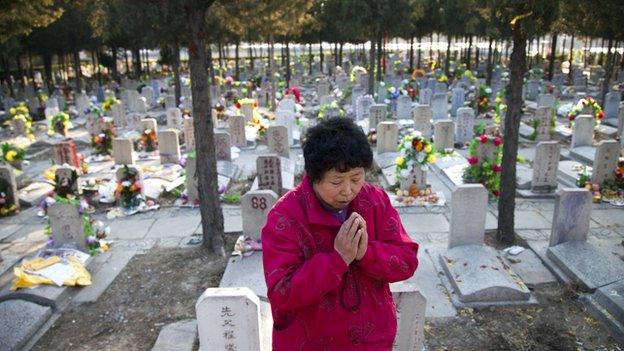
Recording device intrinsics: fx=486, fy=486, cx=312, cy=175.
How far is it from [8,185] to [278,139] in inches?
237

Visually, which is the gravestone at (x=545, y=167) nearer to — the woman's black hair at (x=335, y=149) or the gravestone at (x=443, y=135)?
the gravestone at (x=443, y=135)

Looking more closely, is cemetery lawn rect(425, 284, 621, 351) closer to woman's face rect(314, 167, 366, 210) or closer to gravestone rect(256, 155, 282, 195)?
woman's face rect(314, 167, 366, 210)

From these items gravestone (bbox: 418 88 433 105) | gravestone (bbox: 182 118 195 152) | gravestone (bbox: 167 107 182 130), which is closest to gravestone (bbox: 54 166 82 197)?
gravestone (bbox: 182 118 195 152)

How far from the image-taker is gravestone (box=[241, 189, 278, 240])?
7.05 meters

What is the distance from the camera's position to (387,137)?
493 inches

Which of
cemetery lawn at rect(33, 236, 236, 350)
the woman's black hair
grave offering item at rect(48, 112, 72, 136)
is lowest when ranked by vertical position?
cemetery lawn at rect(33, 236, 236, 350)

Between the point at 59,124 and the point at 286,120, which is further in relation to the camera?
the point at 59,124

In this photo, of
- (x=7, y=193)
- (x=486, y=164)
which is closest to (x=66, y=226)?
(x=7, y=193)

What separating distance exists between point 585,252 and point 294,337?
5677 millimetres

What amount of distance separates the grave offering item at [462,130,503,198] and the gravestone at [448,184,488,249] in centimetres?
308

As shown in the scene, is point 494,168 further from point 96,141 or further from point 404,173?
point 96,141

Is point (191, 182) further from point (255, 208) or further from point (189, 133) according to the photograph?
point (189, 133)

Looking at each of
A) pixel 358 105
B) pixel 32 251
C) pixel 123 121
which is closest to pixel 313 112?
pixel 358 105

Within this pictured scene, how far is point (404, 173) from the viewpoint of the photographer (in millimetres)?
9742
